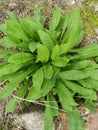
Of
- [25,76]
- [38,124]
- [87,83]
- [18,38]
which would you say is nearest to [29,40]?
[18,38]

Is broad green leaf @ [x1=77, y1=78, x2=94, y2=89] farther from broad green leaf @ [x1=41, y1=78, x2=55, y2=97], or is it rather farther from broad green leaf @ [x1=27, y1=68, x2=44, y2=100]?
broad green leaf @ [x1=27, y1=68, x2=44, y2=100]

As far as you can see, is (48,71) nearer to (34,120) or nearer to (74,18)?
(74,18)

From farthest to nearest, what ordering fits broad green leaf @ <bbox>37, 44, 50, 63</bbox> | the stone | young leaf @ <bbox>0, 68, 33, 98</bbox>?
1. the stone
2. young leaf @ <bbox>0, 68, 33, 98</bbox>
3. broad green leaf @ <bbox>37, 44, 50, 63</bbox>

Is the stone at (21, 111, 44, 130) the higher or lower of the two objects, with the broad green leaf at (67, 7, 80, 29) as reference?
lower

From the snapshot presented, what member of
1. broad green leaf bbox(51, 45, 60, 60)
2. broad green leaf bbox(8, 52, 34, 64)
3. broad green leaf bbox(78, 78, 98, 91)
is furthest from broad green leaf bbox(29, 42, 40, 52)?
broad green leaf bbox(78, 78, 98, 91)

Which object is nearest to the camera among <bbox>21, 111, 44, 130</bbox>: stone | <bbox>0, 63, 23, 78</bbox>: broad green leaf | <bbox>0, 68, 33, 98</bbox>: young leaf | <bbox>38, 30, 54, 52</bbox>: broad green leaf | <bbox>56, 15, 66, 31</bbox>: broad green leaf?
<bbox>38, 30, 54, 52</bbox>: broad green leaf

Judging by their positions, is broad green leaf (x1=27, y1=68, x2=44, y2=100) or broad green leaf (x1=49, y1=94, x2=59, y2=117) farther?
broad green leaf (x1=49, y1=94, x2=59, y2=117)

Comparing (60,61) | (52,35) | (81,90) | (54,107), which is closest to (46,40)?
(52,35)

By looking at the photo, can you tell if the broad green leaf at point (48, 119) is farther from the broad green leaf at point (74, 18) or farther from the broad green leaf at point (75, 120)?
the broad green leaf at point (74, 18)
